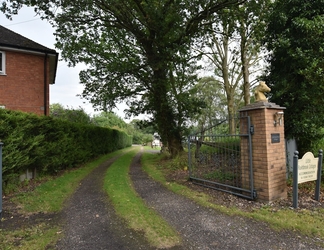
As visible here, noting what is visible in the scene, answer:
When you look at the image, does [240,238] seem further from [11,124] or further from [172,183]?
[11,124]

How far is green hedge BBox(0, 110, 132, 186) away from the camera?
559 cm

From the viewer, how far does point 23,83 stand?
12.2 m

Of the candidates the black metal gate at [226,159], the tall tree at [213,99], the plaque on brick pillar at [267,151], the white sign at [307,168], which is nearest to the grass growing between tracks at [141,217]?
the black metal gate at [226,159]

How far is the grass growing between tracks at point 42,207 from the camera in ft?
10.4

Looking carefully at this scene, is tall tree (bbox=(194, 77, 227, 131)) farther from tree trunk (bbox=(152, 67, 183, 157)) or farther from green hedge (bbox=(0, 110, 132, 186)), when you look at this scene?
green hedge (bbox=(0, 110, 132, 186))

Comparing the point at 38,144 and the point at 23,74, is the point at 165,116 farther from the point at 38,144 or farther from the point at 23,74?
the point at 23,74

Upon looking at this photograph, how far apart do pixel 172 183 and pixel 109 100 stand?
8824mm

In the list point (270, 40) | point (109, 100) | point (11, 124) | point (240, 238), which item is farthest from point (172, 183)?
point (109, 100)

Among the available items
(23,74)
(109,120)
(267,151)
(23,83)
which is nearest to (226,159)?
(267,151)

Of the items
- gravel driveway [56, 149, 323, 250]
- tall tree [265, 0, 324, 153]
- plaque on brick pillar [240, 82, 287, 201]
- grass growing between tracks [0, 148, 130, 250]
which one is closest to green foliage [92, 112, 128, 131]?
grass growing between tracks [0, 148, 130, 250]

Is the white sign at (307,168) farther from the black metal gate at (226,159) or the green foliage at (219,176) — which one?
the green foliage at (219,176)

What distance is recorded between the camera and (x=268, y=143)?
15.1 feet

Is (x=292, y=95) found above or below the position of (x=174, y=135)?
above

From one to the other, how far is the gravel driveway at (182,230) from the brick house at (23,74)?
31.6ft
